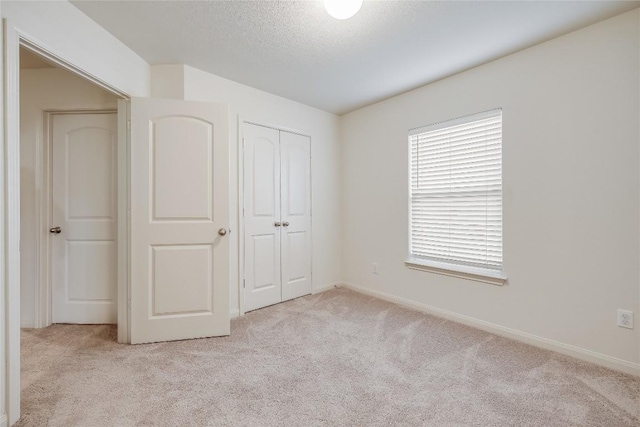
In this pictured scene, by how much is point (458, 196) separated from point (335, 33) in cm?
188

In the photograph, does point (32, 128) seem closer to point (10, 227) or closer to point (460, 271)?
point (10, 227)

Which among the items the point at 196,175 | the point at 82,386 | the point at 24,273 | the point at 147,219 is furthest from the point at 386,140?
the point at 24,273

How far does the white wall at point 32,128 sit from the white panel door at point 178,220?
3.20ft

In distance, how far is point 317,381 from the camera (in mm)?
1929

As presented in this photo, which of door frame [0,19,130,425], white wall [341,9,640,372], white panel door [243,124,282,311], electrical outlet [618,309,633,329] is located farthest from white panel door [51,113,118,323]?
electrical outlet [618,309,633,329]

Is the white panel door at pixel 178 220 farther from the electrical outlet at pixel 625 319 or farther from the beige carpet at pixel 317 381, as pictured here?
the electrical outlet at pixel 625 319

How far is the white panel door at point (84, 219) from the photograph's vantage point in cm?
289

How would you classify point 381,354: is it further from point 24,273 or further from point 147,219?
point 24,273

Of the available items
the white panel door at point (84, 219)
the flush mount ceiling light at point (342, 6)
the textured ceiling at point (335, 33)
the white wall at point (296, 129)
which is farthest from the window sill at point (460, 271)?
the white panel door at point (84, 219)

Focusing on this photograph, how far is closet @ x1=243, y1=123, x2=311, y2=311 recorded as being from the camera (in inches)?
129

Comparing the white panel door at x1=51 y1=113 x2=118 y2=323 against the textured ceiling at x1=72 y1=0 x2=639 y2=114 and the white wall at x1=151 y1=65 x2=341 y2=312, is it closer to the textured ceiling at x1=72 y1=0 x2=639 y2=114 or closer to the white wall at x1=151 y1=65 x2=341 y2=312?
the white wall at x1=151 y1=65 x2=341 y2=312

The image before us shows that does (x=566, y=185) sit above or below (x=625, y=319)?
above

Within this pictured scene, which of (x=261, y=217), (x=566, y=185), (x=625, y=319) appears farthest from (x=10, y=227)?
(x=625, y=319)

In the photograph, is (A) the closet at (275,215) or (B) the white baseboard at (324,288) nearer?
(A) the closet at (275,215)
